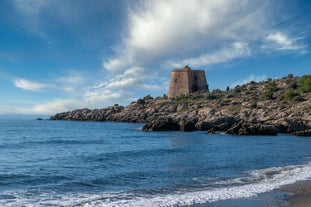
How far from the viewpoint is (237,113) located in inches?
2410

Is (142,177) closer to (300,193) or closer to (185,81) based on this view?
(300,193)

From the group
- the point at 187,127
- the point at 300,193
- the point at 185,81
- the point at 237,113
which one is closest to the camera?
the point at 300,193

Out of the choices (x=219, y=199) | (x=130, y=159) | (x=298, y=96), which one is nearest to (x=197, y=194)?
(x=219, y=199)

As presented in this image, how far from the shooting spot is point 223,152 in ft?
82.5

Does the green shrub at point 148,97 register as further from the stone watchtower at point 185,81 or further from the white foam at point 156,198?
the white foam at point 156,198

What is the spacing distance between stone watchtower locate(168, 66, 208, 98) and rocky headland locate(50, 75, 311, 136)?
7.54m

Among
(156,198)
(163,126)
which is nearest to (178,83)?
(163,126)

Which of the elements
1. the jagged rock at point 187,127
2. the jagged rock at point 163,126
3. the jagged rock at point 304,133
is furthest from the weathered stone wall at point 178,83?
the jagged rock at point 304,133

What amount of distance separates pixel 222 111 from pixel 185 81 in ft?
135

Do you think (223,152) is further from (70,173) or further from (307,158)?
(70,173)

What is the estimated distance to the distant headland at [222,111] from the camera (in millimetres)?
46062

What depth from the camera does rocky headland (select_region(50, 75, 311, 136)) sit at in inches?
1778

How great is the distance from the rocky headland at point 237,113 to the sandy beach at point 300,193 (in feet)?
97.1

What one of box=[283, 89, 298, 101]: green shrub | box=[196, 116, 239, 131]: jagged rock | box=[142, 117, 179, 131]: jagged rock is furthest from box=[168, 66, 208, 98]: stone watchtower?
box=[142, 117, 179, 131]: jagged rock
